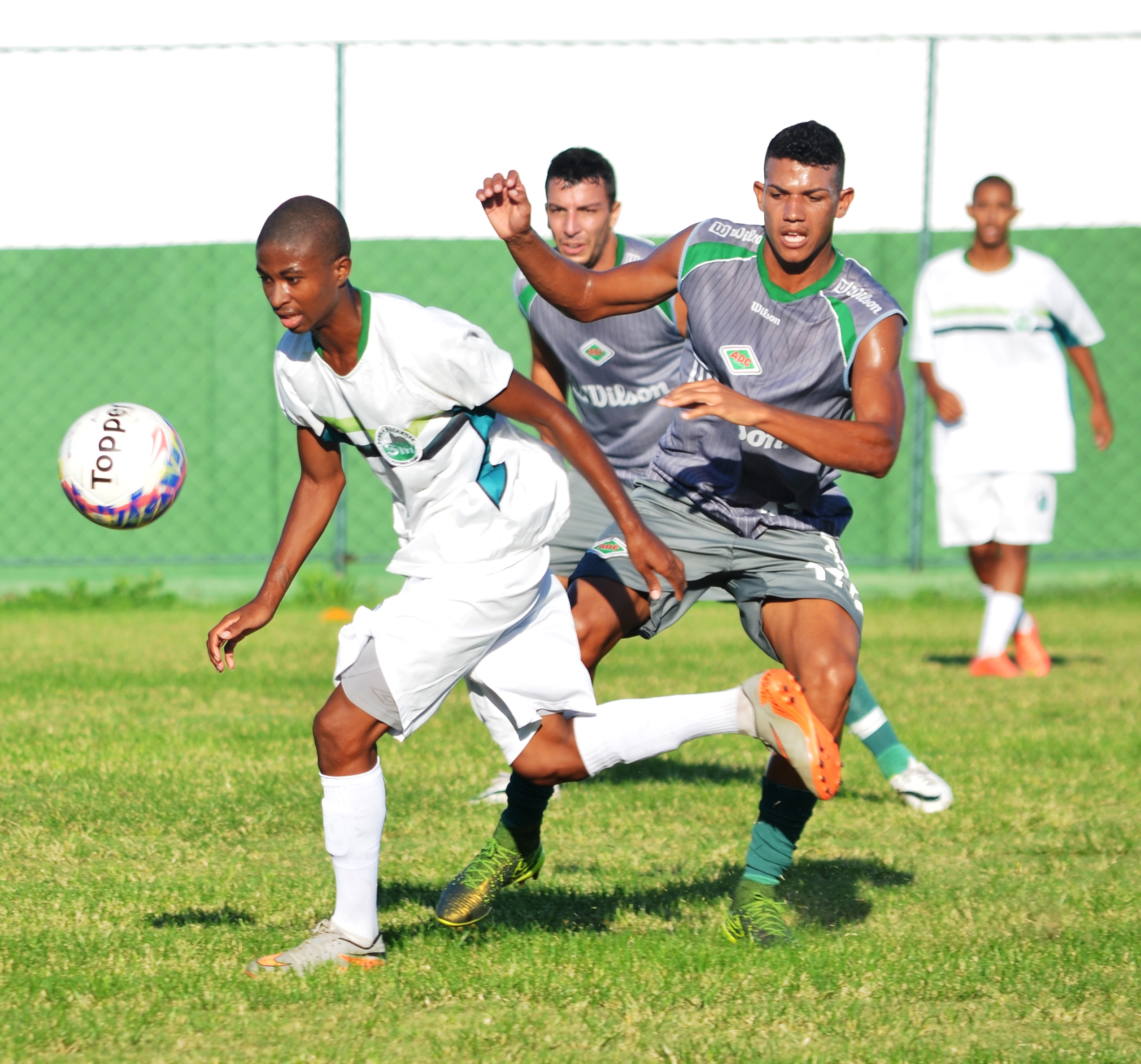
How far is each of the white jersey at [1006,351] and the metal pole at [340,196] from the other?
441cm

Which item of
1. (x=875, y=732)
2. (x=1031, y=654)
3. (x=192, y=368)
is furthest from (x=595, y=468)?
(x=192, y=368)

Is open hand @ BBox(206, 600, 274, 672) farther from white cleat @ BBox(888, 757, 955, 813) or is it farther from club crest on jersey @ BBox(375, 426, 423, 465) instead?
white cleat @ BBox(888, 757, 955, 813)

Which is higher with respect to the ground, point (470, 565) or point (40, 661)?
point (470, 565)

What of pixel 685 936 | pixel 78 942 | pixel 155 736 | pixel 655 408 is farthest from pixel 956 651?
pixel 78 942

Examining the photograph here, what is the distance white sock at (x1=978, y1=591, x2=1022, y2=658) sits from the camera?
8.96 m

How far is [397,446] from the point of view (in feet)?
12.8

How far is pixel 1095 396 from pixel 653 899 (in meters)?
6.03

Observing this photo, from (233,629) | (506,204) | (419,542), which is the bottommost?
(233,629)

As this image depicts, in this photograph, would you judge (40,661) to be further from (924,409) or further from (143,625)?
(924,409)

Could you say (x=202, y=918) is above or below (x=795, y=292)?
below

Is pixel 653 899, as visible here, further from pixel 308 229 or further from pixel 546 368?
pixel 546 368

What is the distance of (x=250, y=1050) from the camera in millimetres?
3236

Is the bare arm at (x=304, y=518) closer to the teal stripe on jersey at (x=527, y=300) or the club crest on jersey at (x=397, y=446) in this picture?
the club crest on jersey at (x=397, y=446)

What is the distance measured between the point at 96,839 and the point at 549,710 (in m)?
1.83
